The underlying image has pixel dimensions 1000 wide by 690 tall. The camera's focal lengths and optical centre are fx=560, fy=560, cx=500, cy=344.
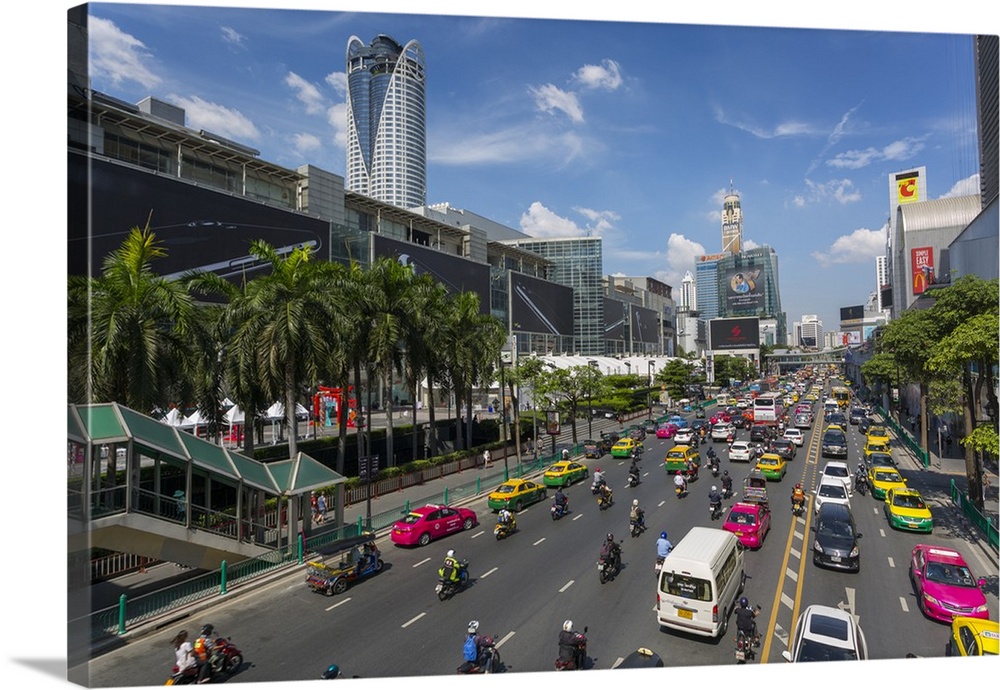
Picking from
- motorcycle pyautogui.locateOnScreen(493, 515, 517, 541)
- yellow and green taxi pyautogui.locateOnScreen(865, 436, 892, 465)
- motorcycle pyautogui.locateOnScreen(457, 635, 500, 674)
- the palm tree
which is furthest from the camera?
yellow and green taxi pyautogui.locateOnScreen(865, 436, 892, 465)

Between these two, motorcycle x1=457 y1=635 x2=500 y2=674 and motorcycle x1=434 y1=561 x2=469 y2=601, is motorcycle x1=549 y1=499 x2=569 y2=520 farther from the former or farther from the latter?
motorcycle x1=457 y1=635 x2=500 y2=674

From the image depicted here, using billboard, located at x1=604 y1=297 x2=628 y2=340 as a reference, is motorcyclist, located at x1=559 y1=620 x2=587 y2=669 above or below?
below

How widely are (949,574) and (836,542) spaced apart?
3.29 meters

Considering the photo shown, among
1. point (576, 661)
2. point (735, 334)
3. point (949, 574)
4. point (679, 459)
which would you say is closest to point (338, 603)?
point (576, 661)

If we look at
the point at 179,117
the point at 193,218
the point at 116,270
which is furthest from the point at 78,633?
the point at 179,117

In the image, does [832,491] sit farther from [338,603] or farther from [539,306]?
[539,306]

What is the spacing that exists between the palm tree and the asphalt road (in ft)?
25.7

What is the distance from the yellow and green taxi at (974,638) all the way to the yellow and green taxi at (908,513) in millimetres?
11180

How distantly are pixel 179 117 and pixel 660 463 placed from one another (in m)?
53.5

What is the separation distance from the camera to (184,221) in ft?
142

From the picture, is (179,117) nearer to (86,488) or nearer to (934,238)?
(86,488)

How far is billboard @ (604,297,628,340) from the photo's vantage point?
128m

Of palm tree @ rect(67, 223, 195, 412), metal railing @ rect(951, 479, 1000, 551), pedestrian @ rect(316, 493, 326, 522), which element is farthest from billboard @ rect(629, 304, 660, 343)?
palm tree @ rect(67, 223, 195, 412)

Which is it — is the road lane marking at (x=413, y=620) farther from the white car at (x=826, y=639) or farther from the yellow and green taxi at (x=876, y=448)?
the yellow and green taxi at (x=876, y=448)
